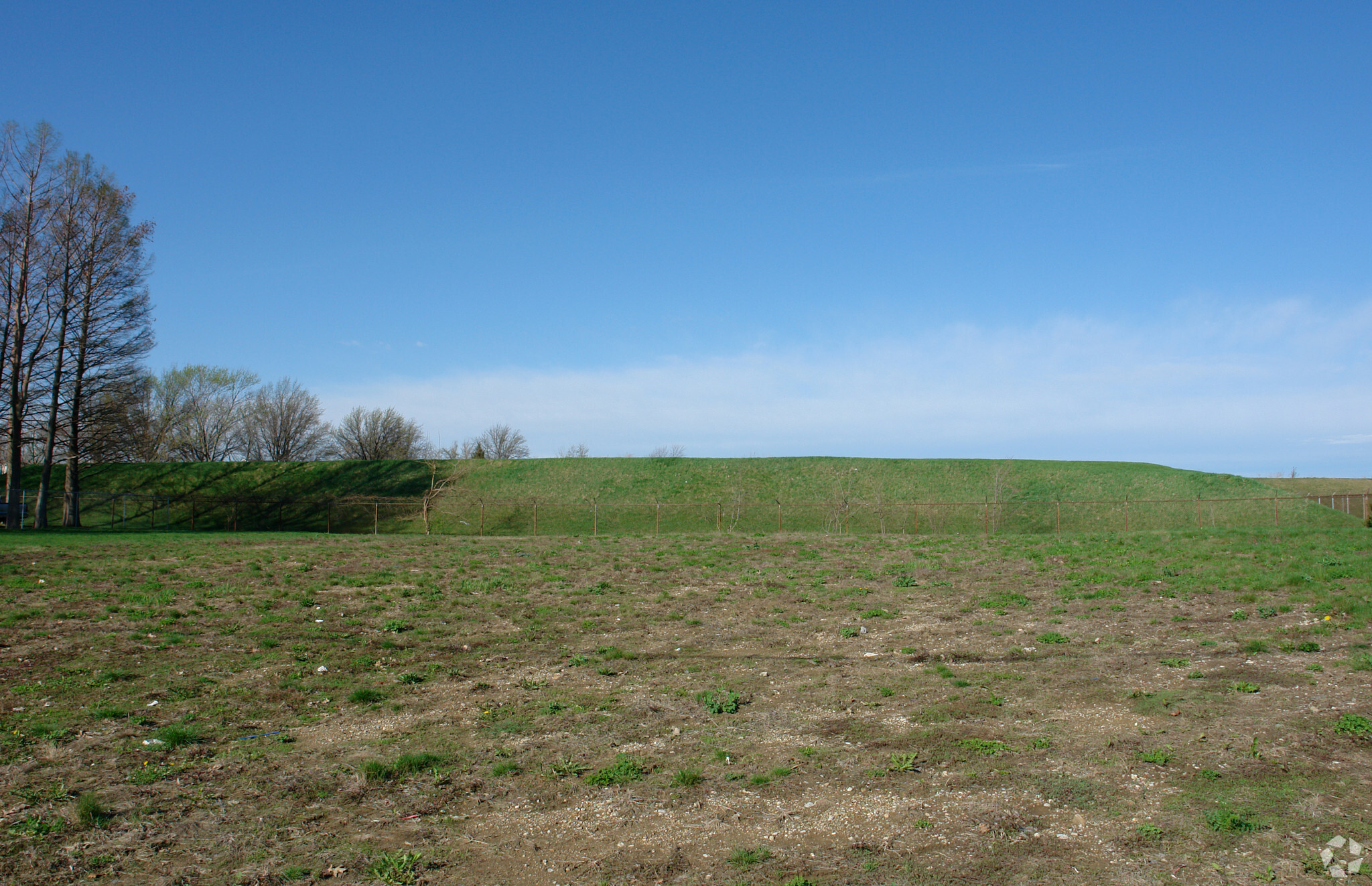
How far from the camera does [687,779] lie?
7.07 m

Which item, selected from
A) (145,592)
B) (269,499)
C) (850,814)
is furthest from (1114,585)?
(269,499)

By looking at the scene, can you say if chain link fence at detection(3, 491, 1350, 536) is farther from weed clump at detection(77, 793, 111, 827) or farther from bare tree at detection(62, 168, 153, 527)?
weed clump at detection(77, 793, 111, 827)

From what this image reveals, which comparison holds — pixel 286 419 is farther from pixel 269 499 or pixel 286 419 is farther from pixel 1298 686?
pixel 1298 686

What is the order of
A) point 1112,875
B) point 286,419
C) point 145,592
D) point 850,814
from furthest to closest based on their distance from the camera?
point 286,419, point 145,592, point 850,814, point 1112,875

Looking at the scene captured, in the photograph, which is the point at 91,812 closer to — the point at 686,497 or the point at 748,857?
the point at 748,857

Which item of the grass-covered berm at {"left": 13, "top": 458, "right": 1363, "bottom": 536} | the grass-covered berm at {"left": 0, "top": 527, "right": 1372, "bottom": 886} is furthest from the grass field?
the grass-covered berm at {"left": 0, "top": 527, "right": 1372, "bottom": 886}

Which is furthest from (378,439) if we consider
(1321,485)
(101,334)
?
(1321,485)

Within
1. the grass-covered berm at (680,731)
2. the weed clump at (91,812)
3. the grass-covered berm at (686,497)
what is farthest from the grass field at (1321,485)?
the weed clump at (91,812)

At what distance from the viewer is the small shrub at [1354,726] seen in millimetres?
7484

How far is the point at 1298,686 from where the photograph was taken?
936 centimetres

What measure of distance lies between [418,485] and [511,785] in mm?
52410

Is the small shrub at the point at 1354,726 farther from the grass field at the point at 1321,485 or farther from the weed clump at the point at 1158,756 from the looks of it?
the grass field at the point at 1321,485

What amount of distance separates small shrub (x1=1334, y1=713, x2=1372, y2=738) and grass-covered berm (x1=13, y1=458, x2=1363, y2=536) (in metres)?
34.7

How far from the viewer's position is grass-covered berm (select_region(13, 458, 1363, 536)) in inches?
1858
